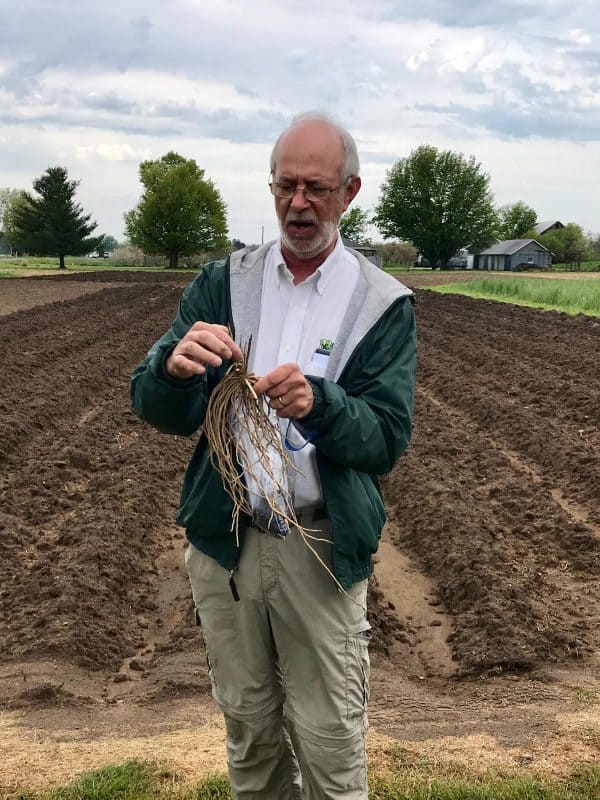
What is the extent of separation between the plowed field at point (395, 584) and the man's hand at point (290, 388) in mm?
1952

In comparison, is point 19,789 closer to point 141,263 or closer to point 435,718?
point 435,718

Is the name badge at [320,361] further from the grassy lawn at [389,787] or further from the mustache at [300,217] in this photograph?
the grassy lawn at [389,787]

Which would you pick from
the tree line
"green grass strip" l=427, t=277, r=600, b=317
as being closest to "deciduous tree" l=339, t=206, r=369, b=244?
the tree line

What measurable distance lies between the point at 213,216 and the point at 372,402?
72388 millimetres

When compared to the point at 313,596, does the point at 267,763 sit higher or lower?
lower

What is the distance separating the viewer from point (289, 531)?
2.55 meters

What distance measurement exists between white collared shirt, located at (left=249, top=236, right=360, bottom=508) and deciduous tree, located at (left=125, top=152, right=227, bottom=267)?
69.8 m

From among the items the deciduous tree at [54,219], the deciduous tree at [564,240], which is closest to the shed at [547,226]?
the deciduous tree at [564,240]

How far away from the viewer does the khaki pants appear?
2549mm

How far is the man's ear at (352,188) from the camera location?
8.56 ft

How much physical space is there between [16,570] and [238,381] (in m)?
4.48

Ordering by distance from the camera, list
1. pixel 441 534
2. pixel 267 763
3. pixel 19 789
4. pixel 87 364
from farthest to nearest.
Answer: pixel 87 364 < pixel 441 534 < pixel 19 789 < pixel 267 763

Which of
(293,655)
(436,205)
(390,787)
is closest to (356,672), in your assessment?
(293,655)

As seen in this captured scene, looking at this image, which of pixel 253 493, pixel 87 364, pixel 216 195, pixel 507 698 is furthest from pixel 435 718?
pixel 216 195
